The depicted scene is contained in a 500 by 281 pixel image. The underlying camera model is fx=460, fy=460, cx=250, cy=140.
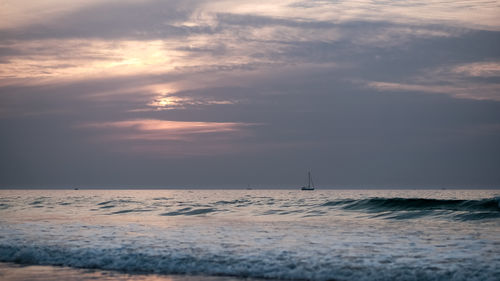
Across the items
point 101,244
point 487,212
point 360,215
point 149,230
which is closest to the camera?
point 101,244

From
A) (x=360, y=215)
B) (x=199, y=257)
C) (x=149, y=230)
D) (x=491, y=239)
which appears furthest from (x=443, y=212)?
(x=199, y=257)

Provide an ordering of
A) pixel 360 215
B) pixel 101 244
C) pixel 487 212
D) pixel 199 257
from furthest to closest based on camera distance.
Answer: pixel 360 215 → pixel 487 212 → pixel 101 244 → pixel 199 257

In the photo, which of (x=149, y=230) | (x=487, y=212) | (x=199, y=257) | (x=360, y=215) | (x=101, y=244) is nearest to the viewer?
(x=199, y=257)

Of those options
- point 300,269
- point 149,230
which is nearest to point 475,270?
point 300,269

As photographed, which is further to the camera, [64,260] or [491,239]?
[491,239]

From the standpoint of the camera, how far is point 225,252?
1555cm

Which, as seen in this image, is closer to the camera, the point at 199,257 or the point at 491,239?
the point at 199,257

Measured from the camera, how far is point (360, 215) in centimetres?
3198

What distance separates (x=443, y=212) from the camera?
30703mm

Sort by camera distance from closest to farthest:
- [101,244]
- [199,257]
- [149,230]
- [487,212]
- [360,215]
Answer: [199,257]
[101,244]
[149,230]
[487,212]
[360,215]

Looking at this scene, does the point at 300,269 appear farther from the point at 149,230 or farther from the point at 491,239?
the point at 149,230

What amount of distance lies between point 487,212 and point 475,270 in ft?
63.2

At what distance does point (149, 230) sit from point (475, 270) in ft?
50.3

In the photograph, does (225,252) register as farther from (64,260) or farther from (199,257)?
(64,260)
